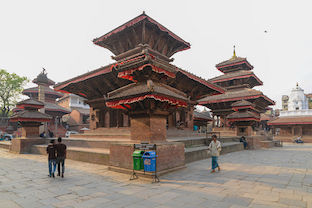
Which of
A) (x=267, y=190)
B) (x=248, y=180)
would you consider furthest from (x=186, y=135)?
(x=267, y=190)

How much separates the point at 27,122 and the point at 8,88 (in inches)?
1032

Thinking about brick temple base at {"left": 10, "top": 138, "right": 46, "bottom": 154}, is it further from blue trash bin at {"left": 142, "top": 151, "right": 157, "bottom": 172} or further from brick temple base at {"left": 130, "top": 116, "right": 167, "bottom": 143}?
blue trash bin at {"left": 142, "top": 151, "right": 157, "bottom": 172}

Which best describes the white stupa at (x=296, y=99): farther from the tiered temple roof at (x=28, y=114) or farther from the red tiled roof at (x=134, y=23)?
Answer: the tiered temple roof at (x=28, y=114)

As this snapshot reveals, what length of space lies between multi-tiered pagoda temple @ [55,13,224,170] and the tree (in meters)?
26.3

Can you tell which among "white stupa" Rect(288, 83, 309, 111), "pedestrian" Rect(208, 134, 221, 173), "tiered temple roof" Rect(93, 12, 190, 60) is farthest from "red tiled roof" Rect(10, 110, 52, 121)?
"white stupa" Rect(288, 83, 309, 111)

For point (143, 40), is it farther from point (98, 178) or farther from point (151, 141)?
point (98, 178)

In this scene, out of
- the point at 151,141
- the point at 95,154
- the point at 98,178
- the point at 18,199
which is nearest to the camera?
the point at 18,199

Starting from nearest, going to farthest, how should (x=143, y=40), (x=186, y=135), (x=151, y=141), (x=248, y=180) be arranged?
(x=248, y=180), (x=151, y=141), (x=143, y=40), (x=186, y=135)

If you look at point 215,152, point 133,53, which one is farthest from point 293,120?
point 215,152

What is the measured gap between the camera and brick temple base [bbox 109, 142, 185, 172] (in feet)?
22.9

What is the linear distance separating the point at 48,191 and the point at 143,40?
10.00m

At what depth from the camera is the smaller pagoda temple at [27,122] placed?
14669 mm

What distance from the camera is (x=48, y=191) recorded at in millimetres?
5426

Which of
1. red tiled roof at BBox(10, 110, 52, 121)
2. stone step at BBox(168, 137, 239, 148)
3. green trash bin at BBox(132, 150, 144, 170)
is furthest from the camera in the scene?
red tiled roof at BBox(10, 110, 52, 121)
